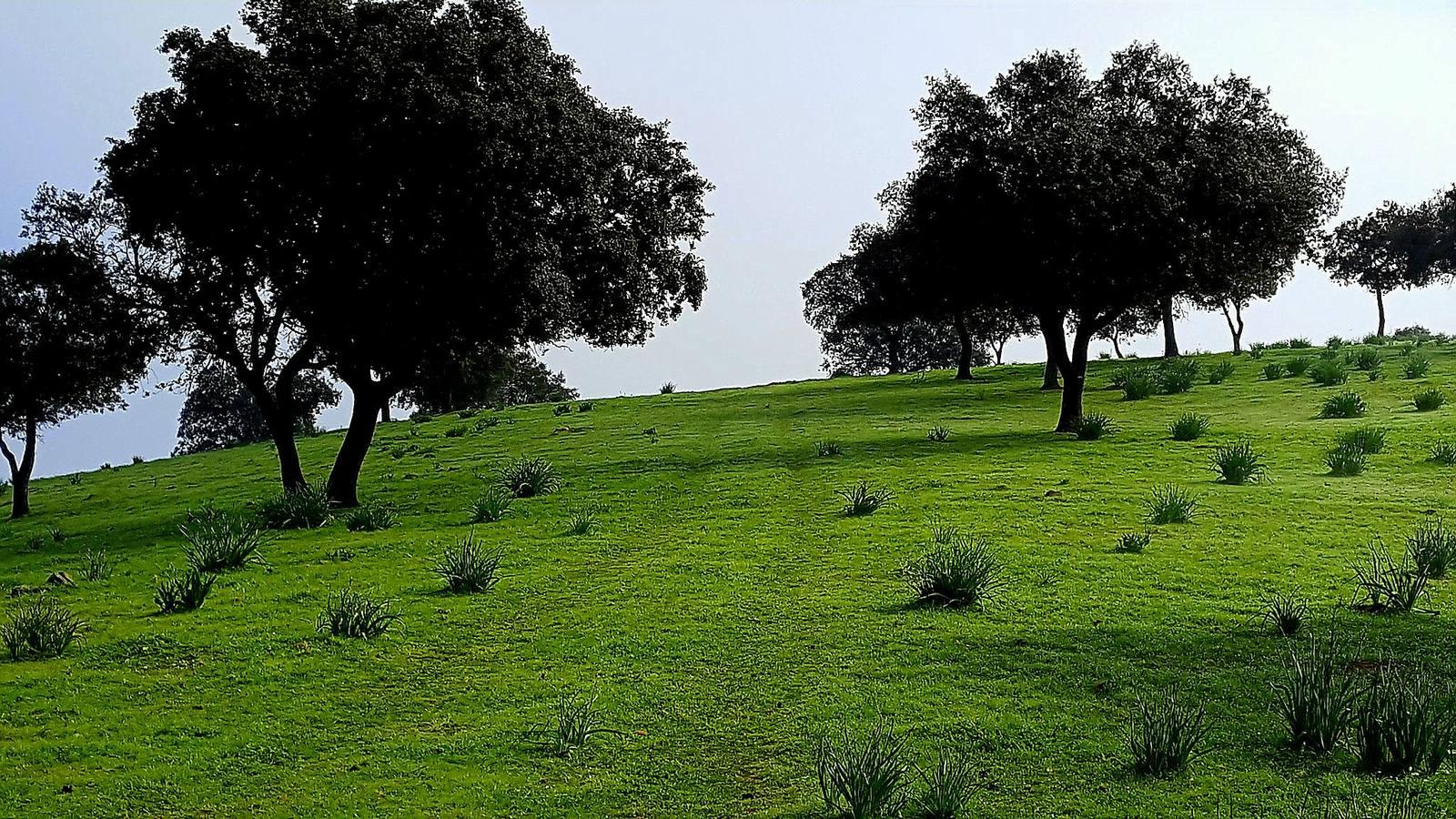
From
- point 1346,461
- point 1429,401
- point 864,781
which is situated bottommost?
point 864,781

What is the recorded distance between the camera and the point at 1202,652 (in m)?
10.2

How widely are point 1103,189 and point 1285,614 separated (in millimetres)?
17790

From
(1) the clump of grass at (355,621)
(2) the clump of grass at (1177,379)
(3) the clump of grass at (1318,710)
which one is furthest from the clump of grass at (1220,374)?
(3) the clump of grass at (1318,710)

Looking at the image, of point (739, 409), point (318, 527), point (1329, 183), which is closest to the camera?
→ point (318, 527)

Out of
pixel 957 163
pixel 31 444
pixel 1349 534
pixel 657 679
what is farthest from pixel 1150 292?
pixel 31 444

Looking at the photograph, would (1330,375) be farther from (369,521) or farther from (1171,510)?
(369,521)

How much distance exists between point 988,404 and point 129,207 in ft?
81.4

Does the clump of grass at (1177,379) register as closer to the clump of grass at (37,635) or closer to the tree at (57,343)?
the tree at (57,343)

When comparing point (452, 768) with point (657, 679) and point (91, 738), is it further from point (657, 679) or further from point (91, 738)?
point (91, 738)

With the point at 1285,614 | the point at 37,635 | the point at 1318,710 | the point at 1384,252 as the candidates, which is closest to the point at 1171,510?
the point at 1285,614

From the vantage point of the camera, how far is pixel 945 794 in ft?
22.5

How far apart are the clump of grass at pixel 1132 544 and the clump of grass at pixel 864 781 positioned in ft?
26.5

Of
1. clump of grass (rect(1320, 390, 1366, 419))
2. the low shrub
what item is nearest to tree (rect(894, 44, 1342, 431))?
the low shrub

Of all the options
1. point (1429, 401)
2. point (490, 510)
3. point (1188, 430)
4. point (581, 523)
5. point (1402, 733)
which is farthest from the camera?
point (1429, 401)
